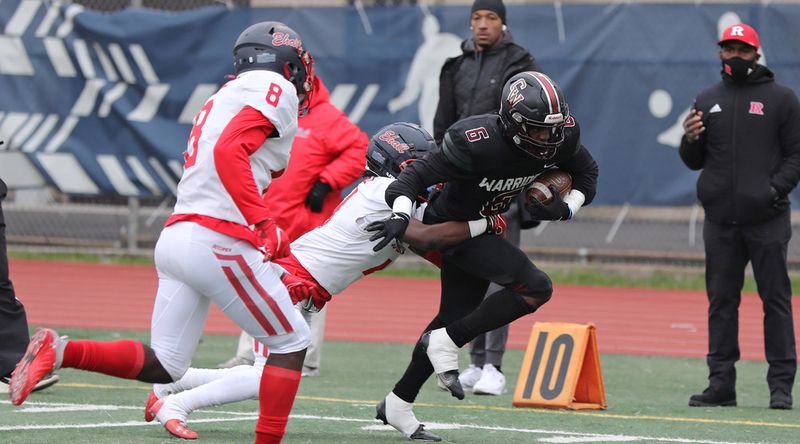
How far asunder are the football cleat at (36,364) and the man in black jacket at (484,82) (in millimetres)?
3867

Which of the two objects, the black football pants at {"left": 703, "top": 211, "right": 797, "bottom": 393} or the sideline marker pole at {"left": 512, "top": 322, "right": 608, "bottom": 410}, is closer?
the sideline marker pole at {"left": 512, "top": 322, "right": 608, "bottom": 410}

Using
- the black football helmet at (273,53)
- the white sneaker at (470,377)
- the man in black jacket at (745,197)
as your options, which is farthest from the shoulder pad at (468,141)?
the white sneaker at (470,377)

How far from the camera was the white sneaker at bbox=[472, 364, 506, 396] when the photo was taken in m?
8.82

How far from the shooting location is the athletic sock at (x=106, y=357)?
572 centimetres

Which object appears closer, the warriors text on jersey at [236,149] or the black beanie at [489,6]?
the warriors text on jersey at [236,149]

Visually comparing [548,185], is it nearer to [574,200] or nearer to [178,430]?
[574,200]

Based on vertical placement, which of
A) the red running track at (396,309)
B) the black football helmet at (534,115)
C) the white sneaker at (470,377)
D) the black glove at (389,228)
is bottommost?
the red running track at (396,309)

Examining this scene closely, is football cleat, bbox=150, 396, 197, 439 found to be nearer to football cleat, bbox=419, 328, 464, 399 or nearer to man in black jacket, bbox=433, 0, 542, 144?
football cleat, bbox=419, 328, 464, 399

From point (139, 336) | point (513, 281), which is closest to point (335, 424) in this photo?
point (513, 281)

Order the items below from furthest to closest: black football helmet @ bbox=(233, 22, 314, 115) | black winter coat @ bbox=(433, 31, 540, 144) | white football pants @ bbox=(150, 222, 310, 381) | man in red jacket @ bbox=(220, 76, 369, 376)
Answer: black winter coat @ bbox=(433, 31, 540, 144) → man in red jacket @ bbox=(220, 76, 369, 376) → black football helmet @ bbox=(233, 22, 314, 115) → white football pants @ bbox=(150, 222, 310, 381)

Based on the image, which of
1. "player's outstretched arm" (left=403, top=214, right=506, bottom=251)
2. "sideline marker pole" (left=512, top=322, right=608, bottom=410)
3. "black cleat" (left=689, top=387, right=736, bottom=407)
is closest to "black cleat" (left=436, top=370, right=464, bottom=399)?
"player's outstretched arm" (left=403, top=214, right=506, bottom=251)

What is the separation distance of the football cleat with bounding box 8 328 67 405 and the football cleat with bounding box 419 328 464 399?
70.1 inches

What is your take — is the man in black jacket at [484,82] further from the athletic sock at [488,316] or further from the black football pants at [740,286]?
the athletic sock at [488,316]

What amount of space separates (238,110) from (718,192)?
3.90 m
